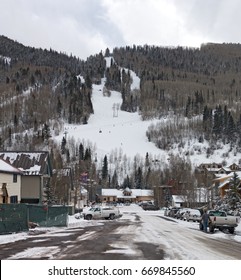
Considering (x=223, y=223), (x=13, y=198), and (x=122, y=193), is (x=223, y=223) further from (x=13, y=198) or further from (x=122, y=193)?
(x=122, y=193)

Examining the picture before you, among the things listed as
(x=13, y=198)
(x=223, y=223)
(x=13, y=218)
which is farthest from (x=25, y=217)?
(x=13, y=198)

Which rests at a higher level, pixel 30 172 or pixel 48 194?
pixel 30 172

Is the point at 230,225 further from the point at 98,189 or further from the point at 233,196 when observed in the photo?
the point at 98,189

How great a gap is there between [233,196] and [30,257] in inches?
1737

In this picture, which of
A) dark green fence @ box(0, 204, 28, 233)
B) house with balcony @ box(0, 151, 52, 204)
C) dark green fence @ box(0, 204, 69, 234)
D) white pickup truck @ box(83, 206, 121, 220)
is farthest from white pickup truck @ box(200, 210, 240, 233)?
house with balcony @ box(0, 151, 52, 204)

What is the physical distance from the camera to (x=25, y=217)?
29219 mm

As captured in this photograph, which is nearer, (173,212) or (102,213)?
(102,213)

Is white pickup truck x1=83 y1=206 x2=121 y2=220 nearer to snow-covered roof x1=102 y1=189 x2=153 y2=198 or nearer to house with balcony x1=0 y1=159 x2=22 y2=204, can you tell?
house with balcony x1=0 y1=159 x2=22 y2=204

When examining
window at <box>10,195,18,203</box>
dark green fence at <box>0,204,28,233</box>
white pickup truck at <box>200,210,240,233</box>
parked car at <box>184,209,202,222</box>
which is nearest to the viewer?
dark green fence at <box>0,204,28,233</box>

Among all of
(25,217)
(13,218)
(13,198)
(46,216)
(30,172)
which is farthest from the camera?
(30,172)

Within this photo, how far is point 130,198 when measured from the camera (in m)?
182

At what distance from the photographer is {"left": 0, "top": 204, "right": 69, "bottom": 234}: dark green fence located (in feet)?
88.2

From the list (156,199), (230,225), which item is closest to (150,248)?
(230,225)

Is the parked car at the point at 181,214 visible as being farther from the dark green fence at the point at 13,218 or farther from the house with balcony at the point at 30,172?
the dark green fence at the point at 13,218
